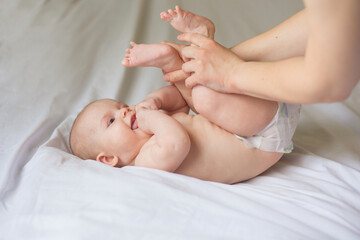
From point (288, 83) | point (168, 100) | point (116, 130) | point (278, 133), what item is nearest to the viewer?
point (288, 83)

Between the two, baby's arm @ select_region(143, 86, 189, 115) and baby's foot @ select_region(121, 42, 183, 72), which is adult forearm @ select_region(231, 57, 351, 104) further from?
baby's arm @ select_region(143, 86, 189, 115)

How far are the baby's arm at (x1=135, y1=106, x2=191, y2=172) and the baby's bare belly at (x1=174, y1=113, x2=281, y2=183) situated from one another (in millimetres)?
59

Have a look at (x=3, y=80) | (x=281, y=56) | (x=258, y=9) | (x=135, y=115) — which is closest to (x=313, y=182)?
(x=281, y=56)

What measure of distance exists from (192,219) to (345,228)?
1.10 feet

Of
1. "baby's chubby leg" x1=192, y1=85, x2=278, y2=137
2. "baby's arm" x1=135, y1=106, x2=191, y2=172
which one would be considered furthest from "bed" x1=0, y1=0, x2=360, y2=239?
"baby's chubby leg" x1=192, y1=85, x2=278, y2=137

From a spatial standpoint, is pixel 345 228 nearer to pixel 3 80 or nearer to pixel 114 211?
pixel 114 211

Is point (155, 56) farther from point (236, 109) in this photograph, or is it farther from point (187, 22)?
point (236, 109)

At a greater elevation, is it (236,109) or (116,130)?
(236,109)

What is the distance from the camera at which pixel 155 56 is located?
1.10 m

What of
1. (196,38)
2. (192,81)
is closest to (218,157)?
(192,81)

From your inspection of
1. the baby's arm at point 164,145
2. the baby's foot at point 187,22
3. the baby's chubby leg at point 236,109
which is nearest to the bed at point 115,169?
the baby's arm at point 164,145

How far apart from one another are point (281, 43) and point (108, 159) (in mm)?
615

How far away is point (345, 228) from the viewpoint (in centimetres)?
84

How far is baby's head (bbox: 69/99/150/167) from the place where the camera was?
3.82 feet
